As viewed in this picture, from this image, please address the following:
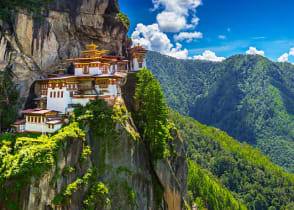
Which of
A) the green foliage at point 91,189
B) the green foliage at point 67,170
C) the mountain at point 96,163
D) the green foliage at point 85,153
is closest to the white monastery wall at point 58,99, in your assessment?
the mountain at point 96,163

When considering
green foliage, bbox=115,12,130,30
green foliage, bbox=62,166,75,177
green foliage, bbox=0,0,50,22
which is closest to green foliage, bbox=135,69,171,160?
green foliage, bbox=62,166,75,177

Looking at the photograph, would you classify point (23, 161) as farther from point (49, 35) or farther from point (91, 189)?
point (49, 35)

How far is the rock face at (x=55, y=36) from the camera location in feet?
126

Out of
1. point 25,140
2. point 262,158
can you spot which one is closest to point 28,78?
point 25,140

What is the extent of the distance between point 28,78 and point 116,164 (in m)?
21.9

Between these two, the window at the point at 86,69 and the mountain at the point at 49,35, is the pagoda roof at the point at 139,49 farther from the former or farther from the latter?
the window at the point at 86,69

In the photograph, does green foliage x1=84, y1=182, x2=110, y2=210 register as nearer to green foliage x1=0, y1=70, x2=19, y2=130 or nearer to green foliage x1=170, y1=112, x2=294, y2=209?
green foliage x1=0, y1=70, x2=19, y2=130

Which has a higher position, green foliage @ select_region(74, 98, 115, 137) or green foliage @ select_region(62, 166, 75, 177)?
green foliage @ select_region(74, 98, 115, 137)

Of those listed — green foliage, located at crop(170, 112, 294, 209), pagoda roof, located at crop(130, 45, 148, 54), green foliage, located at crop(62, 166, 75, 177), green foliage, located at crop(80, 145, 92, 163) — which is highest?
pagoda roof, located at crop(130, 45, 148, 54)

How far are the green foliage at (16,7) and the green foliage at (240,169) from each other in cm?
7710

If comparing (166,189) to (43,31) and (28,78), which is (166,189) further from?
(43,31)

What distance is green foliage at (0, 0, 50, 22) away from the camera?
Result: 126 ft

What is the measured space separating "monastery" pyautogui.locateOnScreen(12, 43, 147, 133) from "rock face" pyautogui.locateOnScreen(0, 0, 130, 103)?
4.04m

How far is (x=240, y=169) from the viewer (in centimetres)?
12581
